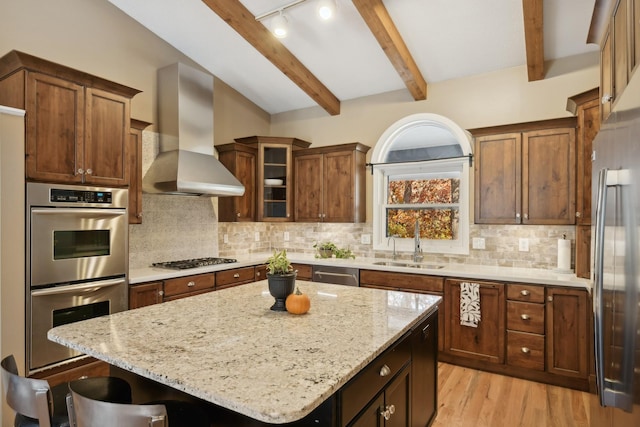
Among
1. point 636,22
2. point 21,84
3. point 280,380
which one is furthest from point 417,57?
point 280,380

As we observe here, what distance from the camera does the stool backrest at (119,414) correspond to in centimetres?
102

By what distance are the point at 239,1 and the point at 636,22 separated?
329cm

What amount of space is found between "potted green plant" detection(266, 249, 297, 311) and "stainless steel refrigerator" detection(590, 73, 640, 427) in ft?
4.47

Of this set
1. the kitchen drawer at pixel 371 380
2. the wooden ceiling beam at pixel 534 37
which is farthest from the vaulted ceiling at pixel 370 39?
the kitchen drawer at pixel 371 380

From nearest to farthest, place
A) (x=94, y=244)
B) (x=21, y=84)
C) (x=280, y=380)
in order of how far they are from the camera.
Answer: (x=280, y=380) → (x=21, y=84) → (x=94, y=244)

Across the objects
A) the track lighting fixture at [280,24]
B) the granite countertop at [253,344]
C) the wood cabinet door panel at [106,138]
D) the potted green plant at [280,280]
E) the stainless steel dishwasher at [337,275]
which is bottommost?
the stainless steel dishwasher at [337,275]

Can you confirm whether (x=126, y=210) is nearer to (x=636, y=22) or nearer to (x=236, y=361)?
(x=236, y=361)

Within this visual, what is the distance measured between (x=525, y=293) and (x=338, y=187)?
2.38 meters

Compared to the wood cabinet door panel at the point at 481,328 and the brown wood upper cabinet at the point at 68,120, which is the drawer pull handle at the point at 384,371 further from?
the brown wood upper cabinet at the point at 68,120

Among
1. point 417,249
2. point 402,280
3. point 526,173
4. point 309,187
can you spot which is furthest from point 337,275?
point 526,173

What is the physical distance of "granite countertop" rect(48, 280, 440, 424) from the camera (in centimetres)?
112

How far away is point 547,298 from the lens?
329 centimetres

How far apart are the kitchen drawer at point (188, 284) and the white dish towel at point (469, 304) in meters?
2.52

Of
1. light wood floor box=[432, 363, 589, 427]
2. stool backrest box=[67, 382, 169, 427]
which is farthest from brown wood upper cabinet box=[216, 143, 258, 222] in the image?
stool backrest box=[67, 382, 169, 427]
